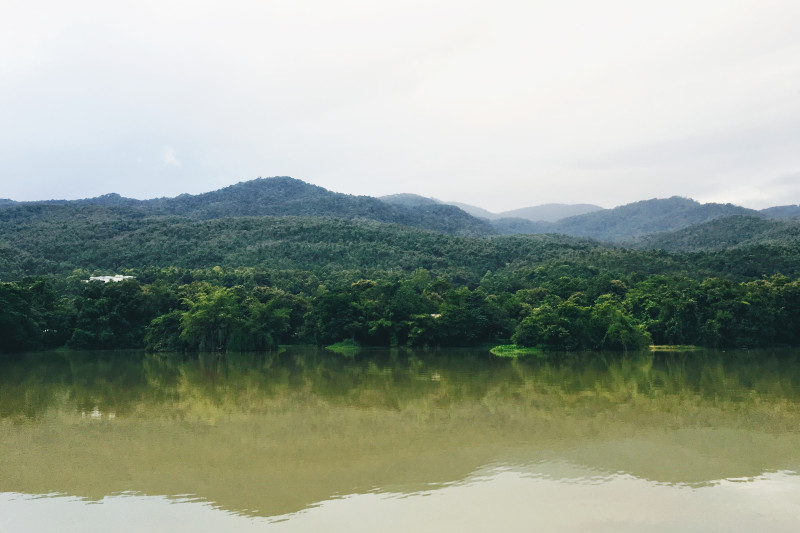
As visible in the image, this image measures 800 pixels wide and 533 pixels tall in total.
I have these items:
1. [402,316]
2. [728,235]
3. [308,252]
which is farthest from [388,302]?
[728,235]

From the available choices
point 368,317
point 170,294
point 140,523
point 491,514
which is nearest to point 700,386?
point 491,514

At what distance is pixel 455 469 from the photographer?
10.3m

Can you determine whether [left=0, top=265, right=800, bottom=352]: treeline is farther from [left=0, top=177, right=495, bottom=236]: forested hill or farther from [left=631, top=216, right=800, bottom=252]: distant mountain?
[left=0, top=177, right=495, bottom=236]: forested hill

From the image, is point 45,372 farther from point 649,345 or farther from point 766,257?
point 766,257

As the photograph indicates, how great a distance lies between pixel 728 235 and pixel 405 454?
330 ft

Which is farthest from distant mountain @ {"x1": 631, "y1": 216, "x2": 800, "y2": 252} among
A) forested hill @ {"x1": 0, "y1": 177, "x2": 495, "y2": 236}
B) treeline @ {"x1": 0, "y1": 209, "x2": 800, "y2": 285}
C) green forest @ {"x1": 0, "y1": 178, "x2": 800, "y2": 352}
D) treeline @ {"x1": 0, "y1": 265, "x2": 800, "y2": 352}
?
treeline @ {"x1": 0, "y1": 265, "x2": 800, "y2": 352}

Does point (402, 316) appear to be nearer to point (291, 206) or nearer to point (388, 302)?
point (388, 302)

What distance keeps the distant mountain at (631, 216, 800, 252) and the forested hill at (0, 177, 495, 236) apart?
40648mm

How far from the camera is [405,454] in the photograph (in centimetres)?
1129

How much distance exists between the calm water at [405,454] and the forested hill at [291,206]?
353 ft

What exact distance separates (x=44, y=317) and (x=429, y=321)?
24.3m

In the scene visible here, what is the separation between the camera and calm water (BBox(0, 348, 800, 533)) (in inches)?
324

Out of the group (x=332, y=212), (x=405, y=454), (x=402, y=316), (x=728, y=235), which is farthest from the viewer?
(x=332, y=212)

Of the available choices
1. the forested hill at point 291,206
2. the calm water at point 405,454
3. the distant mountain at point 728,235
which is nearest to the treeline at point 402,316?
the calm water at point 405,454
